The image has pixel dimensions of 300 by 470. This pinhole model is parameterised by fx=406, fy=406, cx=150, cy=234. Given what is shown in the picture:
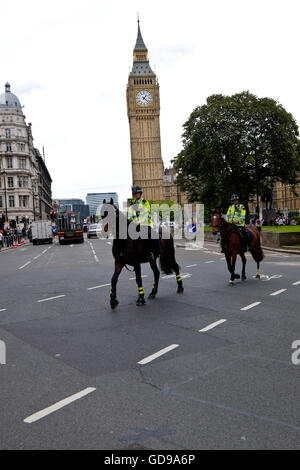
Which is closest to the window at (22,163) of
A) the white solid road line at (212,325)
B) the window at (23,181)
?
the window at (23,181)

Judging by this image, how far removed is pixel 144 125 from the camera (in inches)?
5330

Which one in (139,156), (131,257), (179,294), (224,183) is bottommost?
(179,294)

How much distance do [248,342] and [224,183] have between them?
36.8 meters

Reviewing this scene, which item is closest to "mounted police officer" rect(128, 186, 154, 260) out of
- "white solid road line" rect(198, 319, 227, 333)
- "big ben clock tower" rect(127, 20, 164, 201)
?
"white solid road line" rect(198, 319, 227, 333)

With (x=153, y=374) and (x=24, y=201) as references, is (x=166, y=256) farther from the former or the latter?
(x=24, y=201)

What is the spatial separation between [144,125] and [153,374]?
136m

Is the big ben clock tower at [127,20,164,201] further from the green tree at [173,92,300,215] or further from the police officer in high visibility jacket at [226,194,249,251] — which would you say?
the police officer in high visibility jacket at [226,194,249,251]

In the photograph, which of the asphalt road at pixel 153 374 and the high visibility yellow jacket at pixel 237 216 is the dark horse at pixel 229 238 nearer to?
the high visibility yellow jacket at pixel 237 216

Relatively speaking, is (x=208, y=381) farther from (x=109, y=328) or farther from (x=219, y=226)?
(x=219, y=226)

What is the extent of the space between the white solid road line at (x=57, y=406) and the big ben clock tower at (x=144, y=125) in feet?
430

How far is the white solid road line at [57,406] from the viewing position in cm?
385

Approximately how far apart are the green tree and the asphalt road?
105 ft

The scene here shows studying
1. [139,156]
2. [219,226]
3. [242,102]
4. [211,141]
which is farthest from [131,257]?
[139,156]

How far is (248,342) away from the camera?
603 cm
